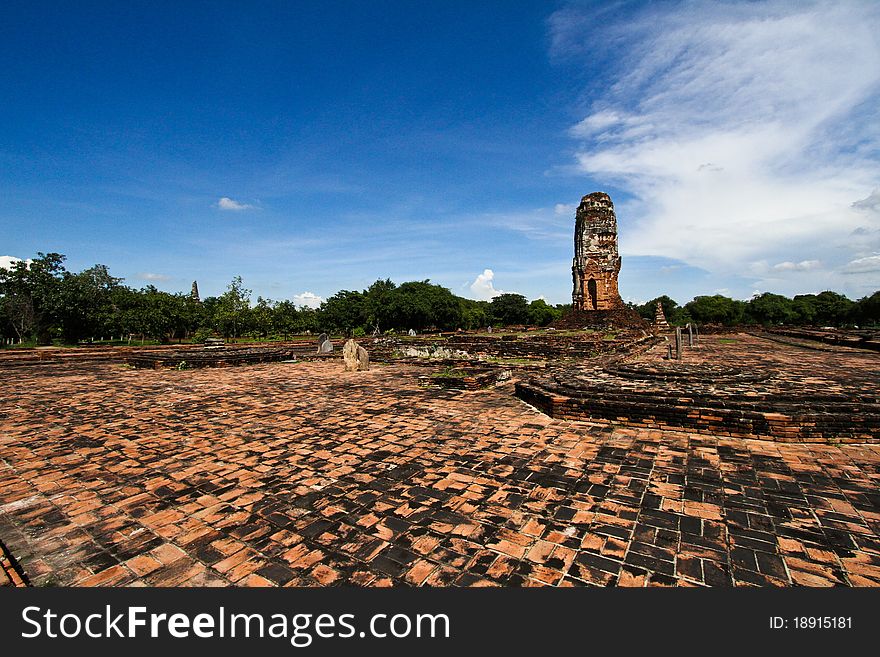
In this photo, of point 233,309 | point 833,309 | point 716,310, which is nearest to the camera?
point 233,309

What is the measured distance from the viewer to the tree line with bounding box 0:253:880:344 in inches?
1129

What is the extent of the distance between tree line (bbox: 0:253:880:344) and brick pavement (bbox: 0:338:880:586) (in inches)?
1020

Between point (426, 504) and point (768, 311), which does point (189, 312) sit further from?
point (768, 311)

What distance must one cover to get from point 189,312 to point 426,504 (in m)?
34.0

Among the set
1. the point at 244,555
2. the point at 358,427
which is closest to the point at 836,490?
the point at 244,555

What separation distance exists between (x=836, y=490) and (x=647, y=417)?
6.93 ft

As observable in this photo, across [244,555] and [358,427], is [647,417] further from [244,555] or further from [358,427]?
[244,555]

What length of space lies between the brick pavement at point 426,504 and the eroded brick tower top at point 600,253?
101 feet

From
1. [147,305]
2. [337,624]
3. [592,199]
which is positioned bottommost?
[337,624]

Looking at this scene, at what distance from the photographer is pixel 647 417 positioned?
5.29 metres

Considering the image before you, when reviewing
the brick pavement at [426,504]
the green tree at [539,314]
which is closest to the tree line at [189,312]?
the green tree at [539,314]

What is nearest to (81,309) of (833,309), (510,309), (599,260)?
(599,260)

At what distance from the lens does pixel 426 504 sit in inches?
123

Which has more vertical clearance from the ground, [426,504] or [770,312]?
[770,312]
